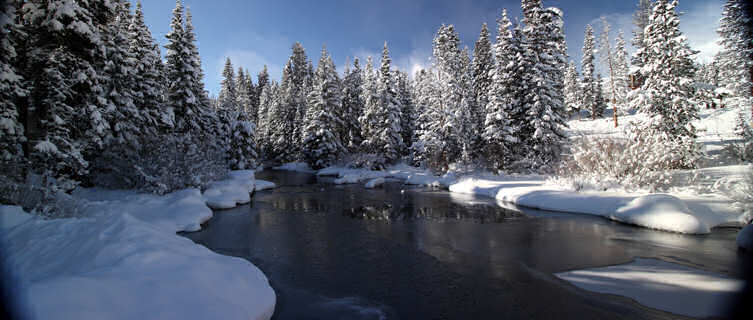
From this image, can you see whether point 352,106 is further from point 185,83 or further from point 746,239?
point 746,239

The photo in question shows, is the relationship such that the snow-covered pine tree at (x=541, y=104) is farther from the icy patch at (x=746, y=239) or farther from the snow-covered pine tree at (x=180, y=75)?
the snow-covered pine tree at (x=180, y=75)

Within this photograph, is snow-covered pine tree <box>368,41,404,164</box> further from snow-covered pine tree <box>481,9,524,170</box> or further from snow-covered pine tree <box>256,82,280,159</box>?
snow-covered pine tree <box>256,82,280,159</box>

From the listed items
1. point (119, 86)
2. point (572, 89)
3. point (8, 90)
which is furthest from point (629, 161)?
point (572, 89)

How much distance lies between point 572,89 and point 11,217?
62.2 meters

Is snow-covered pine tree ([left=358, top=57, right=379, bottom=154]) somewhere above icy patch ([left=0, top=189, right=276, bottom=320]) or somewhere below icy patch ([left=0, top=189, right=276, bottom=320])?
above

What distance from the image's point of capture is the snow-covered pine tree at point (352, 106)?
43.6 meters

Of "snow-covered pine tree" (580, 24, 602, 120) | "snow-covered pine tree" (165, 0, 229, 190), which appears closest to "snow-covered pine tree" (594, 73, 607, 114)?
"snow-covered pine tree" (580, 24, 602, 120)

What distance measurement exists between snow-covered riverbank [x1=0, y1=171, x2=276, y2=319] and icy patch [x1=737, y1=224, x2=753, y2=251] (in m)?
12.6

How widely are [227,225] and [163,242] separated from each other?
7.27 m

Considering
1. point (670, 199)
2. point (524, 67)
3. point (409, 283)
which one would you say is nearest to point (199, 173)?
point (409, 283)

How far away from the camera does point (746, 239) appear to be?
884 centimetres

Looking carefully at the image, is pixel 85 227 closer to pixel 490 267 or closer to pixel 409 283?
pixel 409 283

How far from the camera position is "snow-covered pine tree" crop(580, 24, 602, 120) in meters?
47.4

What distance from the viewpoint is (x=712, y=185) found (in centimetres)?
1375
